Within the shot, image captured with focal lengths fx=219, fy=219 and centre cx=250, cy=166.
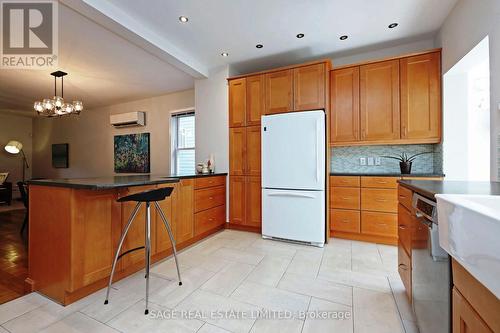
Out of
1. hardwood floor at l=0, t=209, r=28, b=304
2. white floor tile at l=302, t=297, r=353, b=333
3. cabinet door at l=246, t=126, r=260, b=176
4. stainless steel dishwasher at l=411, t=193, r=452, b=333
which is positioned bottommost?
white floor tile at l=302, t=297, r=353, b=333

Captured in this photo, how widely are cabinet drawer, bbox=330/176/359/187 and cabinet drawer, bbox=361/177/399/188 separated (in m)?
0.08

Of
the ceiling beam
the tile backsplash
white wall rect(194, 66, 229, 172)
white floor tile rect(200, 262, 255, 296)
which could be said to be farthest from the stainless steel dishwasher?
the ceiling beam

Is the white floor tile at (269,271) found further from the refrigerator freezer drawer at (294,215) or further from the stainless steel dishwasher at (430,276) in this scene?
the stainless steel dishwasher at (430,276)

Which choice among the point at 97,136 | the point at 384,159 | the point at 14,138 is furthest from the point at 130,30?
the point at 14,138

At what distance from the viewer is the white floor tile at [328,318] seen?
137 centimetres

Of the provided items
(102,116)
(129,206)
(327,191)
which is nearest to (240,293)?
(129,206)

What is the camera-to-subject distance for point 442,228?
2.42 feet

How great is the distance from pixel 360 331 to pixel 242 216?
2.21 m

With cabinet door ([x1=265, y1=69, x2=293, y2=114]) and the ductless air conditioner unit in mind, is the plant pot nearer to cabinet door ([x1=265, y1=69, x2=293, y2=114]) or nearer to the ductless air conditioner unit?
cabinet door ([x1=265, y1=69, x2=293, y2=114])

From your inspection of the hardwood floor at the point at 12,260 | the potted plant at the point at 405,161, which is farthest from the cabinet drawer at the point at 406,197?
the hardwood floor at the point at 12,260

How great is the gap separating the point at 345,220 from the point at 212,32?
296 cm

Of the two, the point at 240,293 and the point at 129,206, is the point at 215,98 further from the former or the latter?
A: the point at 240,293

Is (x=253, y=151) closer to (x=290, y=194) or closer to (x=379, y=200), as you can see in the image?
(x=290, y=194)

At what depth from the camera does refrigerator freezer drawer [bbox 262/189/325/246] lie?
2732mm
